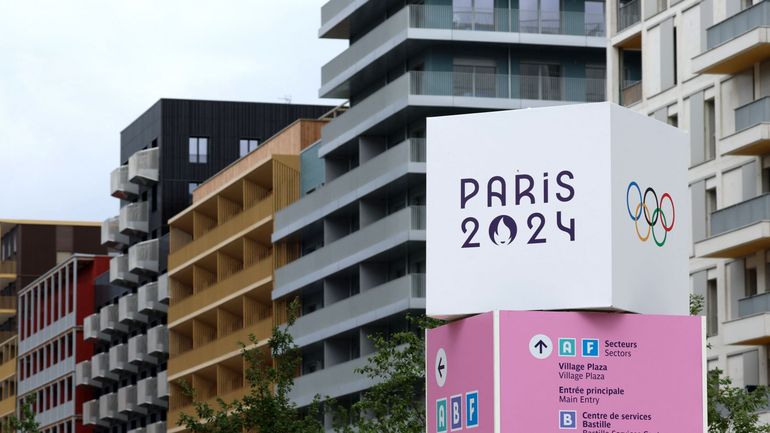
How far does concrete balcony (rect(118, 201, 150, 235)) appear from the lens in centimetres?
13662

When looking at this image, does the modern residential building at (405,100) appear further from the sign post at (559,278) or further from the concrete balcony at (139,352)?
the sign post at (559,278)

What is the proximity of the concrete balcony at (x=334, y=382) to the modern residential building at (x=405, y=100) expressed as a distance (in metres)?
0.09

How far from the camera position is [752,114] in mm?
68750

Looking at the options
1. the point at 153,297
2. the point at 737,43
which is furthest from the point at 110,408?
the point at 737,43

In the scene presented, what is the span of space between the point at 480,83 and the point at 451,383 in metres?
68.6

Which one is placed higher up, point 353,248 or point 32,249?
point 32,249

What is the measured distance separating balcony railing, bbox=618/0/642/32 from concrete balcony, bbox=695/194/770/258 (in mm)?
10930

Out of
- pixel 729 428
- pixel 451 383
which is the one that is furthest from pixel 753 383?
pixel 451 383

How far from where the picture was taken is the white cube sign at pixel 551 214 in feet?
74.1

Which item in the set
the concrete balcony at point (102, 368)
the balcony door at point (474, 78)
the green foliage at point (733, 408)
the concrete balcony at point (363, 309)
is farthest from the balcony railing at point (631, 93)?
the concrete balcony at point (102, 368)

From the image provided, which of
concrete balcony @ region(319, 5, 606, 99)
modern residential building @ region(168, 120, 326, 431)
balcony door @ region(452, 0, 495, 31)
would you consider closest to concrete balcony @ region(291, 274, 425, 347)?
modern residential building @ region(168, 120, 326, 431)

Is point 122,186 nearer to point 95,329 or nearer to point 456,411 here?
point 95,329

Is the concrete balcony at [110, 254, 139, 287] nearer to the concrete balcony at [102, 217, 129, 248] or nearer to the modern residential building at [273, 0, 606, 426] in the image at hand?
the concrete balcony at [102, 217, 129, 248]

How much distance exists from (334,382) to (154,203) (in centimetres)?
4335
